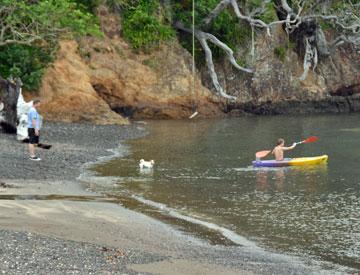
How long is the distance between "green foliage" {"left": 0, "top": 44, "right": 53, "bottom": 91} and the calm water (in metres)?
6.12

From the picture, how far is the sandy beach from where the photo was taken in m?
11.0

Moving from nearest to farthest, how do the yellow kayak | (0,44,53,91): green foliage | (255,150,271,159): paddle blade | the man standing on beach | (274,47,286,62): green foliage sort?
1. the man standing on beach
2. the yellow kayak
3. (255,150,271,159): paddle blade
4. (0,44,53,91): green foliage
5. (274,47,286,62): green foliage

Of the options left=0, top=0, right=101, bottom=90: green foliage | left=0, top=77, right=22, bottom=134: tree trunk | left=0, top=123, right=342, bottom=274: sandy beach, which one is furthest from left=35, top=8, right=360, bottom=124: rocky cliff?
left=0, top=123, right=342, bottom=274: sandy beach

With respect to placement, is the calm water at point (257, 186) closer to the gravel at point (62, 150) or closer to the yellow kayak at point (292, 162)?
the yellow kayak at point (292, 162)

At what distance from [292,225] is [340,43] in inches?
1430

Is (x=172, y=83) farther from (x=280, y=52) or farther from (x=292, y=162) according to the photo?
(x=292, y=162)

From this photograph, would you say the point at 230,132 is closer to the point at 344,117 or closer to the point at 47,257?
the point at 344,117

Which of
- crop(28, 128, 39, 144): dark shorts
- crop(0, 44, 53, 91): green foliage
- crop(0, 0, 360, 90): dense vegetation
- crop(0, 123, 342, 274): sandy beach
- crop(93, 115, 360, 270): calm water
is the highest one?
crop(0, 0, 360, 90): dense vegetation

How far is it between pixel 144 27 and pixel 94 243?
32.6 metres

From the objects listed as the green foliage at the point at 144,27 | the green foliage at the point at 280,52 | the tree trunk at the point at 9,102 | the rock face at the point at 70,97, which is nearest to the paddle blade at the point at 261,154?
the tree trunk at the point at 9,102

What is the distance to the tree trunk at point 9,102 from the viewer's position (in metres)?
28.5

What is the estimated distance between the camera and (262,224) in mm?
16172

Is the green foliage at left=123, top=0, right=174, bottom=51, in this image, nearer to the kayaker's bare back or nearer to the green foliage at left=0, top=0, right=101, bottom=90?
the green foliage at left=0, top=0, right=101, bottom=90

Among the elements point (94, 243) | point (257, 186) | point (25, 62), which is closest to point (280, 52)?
point (25, 62)
